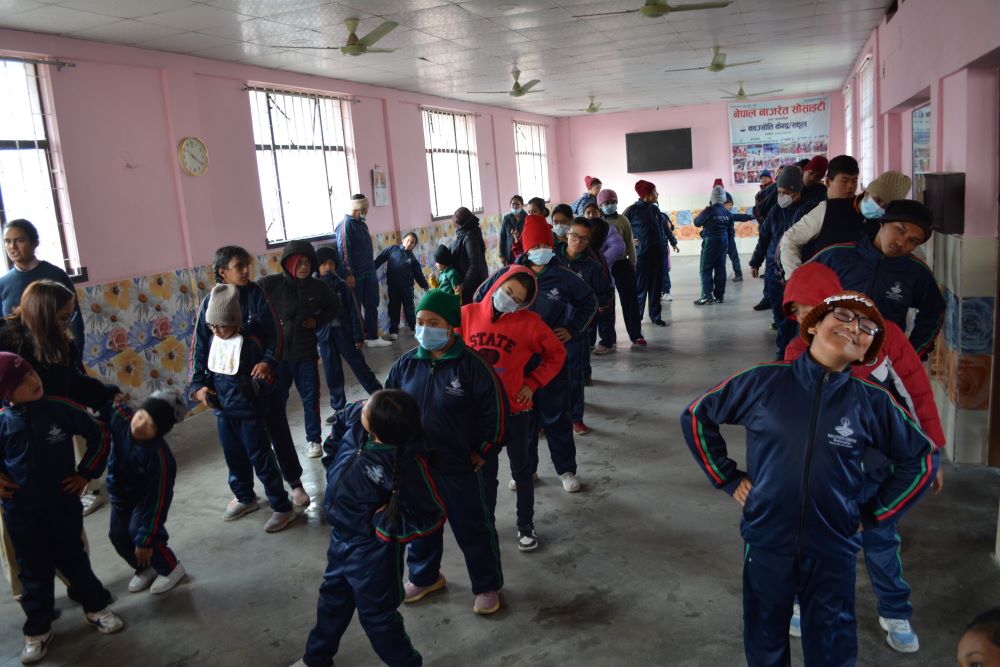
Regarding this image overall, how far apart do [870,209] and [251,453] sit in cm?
361

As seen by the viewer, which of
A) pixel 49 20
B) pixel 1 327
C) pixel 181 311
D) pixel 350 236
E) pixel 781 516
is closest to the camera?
pixel 781 516

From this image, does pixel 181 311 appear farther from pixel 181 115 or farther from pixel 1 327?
pixel 1 327

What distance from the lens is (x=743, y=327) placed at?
27.3 feet

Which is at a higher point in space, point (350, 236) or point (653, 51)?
point (653, 51)

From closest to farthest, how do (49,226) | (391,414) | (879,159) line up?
(391,414), (49,226), (879,159)

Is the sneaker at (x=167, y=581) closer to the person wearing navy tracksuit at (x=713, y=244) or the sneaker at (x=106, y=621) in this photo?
the sneaker at (x=106, y=621)

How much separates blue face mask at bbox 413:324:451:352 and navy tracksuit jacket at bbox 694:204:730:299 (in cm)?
713

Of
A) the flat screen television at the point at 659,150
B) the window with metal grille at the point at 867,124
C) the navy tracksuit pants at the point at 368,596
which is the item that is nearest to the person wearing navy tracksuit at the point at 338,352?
the navy tracksuit pants at the point at 368,596

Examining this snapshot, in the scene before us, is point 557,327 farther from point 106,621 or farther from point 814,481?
point 106,621

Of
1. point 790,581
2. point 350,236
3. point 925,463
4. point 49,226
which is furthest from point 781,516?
point 350,236

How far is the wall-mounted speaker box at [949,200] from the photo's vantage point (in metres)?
4.20

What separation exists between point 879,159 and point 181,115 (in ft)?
23.3

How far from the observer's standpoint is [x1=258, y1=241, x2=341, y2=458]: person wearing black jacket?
15.5ft

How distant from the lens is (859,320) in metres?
1.97
